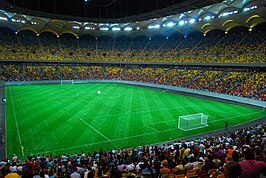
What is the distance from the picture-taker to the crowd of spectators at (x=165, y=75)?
149 feet

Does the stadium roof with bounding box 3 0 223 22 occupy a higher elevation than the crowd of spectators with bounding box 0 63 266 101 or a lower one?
higher

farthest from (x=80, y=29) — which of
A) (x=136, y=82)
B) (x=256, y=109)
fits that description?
(x=256, y=109)

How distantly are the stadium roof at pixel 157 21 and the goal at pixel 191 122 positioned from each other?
108 ft

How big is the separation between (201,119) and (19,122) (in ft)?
70.6

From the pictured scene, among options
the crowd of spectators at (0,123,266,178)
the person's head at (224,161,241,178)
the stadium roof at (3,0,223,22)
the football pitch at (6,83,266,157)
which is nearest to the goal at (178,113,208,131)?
the football pitch at (6,83,266,157)

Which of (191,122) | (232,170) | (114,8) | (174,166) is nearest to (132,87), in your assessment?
(114,8)

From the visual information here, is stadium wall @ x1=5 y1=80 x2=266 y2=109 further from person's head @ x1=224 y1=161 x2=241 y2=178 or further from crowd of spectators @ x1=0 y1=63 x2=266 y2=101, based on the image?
person's head @ x1=224 y1=161 x2=241 y2=178

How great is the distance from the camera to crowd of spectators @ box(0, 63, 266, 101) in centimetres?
4534

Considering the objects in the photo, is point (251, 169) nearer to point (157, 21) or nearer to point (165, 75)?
point (165, 75)

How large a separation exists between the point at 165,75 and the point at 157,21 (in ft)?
68.3

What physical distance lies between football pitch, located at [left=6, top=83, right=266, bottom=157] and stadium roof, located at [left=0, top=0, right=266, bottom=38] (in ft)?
82.5

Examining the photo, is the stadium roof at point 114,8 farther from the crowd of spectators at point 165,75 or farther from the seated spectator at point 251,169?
the seated spectator at point 251,169

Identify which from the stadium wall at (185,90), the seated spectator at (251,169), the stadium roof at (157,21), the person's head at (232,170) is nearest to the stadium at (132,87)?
the seated spectator at (251,169)

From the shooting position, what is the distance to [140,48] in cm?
8556
